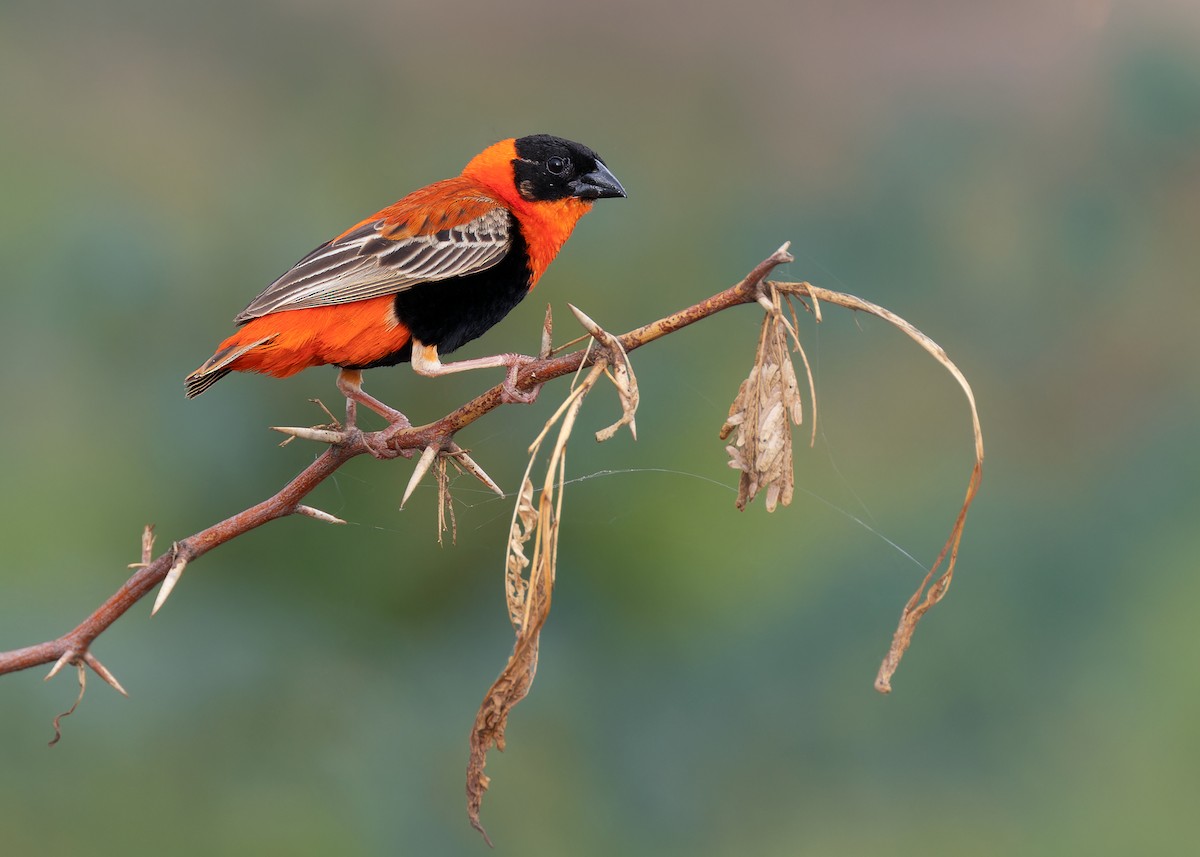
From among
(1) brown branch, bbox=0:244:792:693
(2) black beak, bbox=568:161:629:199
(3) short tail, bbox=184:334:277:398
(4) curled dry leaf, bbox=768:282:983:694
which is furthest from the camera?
(2) black beak, bbox=568:161:629:199

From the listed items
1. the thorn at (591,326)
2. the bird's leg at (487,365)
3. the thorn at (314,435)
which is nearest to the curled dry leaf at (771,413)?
the thorn at (591,326)

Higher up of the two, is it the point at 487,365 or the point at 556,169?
the point at 556,169

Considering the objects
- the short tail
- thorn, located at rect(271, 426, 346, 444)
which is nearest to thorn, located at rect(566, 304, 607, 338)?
thorn, located at rect(271, 426, 346, 444)

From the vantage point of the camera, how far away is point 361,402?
1.61 meters

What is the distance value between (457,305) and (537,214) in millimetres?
200

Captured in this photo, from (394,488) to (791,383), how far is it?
204cm

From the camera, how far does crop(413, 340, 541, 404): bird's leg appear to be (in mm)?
1203

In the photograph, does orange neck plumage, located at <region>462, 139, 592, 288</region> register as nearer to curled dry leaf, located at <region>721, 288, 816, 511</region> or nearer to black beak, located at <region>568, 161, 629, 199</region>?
black beak, located at <region>568, 161, 629, 199</region>

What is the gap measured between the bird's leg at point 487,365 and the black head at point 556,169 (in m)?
0.28

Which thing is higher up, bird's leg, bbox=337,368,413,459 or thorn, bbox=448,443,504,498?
thorn, bbox=448,443,504,498

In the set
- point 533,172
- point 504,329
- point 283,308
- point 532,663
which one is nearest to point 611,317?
point 504,329

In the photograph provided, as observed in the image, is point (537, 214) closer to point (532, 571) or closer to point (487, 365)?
point (487, 365)

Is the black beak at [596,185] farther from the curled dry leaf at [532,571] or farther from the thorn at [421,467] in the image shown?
the curled dry leaf at [532,571]

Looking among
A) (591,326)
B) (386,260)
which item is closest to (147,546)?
(386,260)
